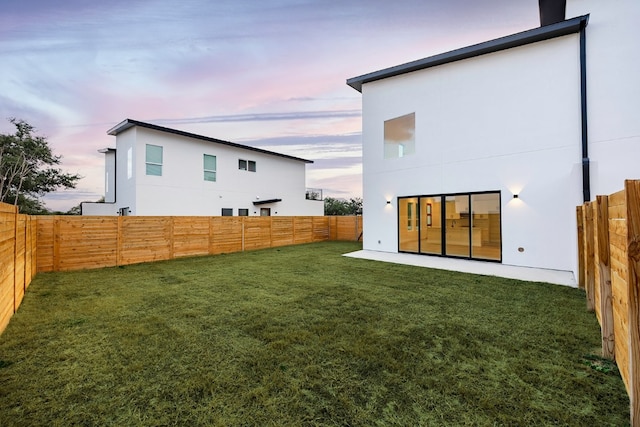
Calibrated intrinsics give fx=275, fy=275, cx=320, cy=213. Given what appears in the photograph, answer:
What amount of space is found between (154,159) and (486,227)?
46.3ft

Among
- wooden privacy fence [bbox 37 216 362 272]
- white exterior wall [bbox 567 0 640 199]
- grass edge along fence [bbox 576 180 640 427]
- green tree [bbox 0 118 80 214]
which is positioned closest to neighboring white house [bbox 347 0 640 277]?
white exterior wall [bbox 567 0 640 199]

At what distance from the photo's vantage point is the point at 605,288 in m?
2.89

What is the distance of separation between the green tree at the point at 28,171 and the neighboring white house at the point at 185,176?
4.50 meters

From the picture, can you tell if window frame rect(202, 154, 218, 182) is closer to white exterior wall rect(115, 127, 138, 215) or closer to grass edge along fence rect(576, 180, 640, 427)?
white exterior wall rect(115, 127, 138, 215)

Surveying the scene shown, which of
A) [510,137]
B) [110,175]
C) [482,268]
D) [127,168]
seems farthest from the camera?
[110,175]

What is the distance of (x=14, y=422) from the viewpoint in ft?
Answer: 6.48

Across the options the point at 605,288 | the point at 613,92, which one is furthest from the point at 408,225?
the point at 605,288

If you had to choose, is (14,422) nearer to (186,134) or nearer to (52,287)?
(52,287)

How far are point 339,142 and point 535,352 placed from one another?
684 inches

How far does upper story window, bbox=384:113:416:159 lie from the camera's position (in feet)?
32.1

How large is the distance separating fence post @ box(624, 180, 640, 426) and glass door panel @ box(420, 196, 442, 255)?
7.43m

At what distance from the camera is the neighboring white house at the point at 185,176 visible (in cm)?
1281

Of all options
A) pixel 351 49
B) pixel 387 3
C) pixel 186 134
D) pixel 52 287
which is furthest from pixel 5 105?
pixel 387 3

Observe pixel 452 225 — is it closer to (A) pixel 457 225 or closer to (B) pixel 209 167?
(A) pixel 457 225
